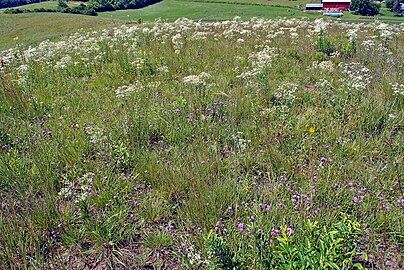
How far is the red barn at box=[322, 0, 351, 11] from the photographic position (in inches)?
2975

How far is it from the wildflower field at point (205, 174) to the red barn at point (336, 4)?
8008cm

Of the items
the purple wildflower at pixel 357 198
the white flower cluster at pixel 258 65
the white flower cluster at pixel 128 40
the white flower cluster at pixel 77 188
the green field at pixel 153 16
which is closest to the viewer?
the purple wildflower at pixel 357 198

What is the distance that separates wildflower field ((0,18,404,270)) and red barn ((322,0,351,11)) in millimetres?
80076

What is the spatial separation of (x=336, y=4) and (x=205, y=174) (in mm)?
90030

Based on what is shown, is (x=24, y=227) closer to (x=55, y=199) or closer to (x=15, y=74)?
(x=55, y=199)

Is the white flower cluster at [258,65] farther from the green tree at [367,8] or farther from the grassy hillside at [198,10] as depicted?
the green tree at [367,8]

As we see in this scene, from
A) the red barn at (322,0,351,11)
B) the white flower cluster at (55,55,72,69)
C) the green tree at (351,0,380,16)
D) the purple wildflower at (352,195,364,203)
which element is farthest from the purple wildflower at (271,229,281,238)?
the red barn at (322,0,351,11)

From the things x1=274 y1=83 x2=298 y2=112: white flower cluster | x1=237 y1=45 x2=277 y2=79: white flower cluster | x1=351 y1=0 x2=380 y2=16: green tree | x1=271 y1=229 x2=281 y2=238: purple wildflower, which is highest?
x1=237 y1=45 x2=277 y2=79: white flower cluster

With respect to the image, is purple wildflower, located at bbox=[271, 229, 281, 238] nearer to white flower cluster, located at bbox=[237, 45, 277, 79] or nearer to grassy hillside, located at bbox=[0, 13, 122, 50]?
white flower cluster, located at bbox=[237, 45, 277, 79]

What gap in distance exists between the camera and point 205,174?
3502 millimetres

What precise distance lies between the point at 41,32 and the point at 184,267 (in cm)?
4843

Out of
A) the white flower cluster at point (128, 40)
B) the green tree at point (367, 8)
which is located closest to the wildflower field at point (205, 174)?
the white flower cluster at point (128, 40)

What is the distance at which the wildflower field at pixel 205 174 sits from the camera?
2.68 metres

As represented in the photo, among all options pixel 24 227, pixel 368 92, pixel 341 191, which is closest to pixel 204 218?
pixel 341 191
